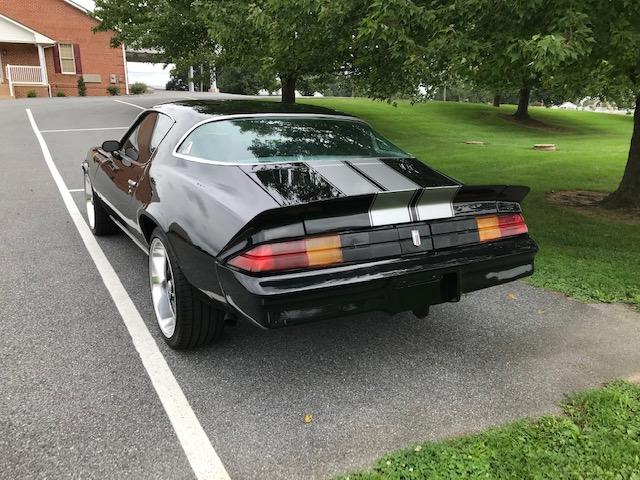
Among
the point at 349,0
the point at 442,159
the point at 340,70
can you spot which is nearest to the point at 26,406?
the point at 349,0

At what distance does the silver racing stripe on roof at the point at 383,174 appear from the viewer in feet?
10.2

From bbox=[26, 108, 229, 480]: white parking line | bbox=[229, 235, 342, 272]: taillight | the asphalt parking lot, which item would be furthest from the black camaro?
the asphalt parking lot

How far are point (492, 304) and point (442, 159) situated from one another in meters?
9.66

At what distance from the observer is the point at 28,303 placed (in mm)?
4070

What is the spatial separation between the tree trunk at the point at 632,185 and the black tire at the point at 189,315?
6863mm

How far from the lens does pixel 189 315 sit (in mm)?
3174

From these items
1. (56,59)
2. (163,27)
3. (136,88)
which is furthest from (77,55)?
(163,27)

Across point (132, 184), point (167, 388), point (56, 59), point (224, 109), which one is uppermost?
point (56, 59)

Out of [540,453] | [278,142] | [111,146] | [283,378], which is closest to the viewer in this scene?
[540,453]

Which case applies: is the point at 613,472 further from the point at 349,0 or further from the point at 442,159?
the point at 442,159

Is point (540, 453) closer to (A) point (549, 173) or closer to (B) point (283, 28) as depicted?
(B) point (283, 28)

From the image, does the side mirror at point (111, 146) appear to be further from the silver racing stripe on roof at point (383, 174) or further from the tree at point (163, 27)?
the tree at point (163, 27)

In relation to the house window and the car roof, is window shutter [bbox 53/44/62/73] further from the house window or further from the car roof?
the car roof

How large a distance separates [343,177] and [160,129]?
1.78 metres
